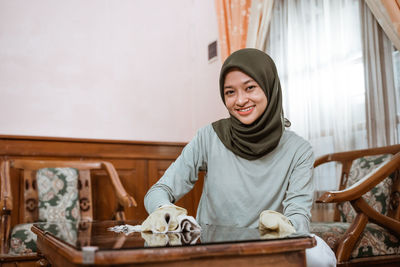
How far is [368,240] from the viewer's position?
1944 mm

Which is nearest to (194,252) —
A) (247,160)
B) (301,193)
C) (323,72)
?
(301,193)

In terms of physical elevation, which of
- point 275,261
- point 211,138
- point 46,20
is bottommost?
point 275,261

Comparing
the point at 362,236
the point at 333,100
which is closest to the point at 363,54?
the point at 333,100

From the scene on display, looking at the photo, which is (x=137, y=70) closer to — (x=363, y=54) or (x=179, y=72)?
(x=179, y=72)

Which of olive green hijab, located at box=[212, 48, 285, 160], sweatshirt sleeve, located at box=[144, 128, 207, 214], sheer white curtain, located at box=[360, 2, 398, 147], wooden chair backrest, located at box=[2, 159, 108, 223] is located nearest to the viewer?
sweatshirt sleeve, located at box=[144, 128, 207, 214]

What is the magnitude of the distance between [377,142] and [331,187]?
1.57 feet

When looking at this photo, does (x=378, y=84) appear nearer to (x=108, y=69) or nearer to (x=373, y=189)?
(x=373, y=189)

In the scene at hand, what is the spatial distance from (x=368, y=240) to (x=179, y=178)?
41.1 inches

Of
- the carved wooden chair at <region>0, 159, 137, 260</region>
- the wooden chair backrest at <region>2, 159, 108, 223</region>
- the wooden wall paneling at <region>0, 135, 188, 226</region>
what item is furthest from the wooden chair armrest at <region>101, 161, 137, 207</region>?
the wooden wall paneling at <region>0, 135, 188, 226</region>

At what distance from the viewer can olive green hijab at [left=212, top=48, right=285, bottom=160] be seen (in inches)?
59.3

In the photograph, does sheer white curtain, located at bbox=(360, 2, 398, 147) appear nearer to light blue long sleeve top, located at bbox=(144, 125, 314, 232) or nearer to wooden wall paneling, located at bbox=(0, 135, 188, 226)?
light blue long sleeve top, located at bbox=(144, 125, 314, 232)

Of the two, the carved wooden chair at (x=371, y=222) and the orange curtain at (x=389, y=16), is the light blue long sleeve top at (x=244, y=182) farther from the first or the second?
the orange curtain at (x=389, y=16)

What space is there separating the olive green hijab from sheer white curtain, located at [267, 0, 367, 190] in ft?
4.54

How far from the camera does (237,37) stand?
382cm
